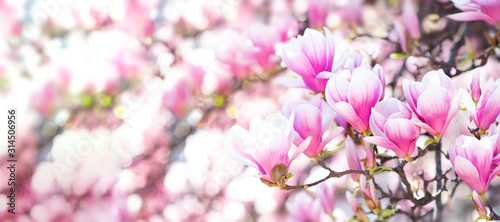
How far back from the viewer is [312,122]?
0.43m

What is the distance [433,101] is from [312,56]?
0.41 ft

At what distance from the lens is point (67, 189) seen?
40.0 inches

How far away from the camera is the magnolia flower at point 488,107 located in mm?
407

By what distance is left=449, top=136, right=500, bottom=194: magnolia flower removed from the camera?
0.39 meters

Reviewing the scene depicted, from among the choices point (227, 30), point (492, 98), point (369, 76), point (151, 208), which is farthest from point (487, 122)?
point (151, 208)

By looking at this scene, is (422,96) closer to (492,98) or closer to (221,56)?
(492,98)

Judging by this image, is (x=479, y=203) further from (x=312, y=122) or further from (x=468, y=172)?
(x=312, y=122)

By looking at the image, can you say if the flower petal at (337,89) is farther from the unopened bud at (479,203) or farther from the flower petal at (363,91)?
the unopened bud at (479,203)

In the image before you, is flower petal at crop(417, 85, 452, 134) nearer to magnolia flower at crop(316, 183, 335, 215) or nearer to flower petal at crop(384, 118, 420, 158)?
flower petal at crop(384, 118, 420, 158)
